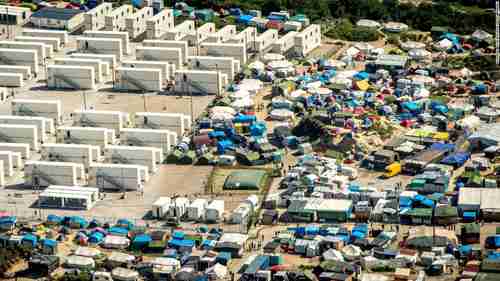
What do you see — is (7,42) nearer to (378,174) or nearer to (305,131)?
(305,131)

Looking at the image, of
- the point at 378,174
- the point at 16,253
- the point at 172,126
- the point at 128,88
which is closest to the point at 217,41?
the point at 128,88

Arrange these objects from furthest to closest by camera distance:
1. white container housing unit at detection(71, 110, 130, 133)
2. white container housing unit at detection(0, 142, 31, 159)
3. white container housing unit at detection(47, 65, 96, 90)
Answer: white container housing unit at detection(47, 65, 96, 90)
white container housing unit at detection(71, 110, 130, 133)
white container housing unit at detection(0, 142, 31, 159)

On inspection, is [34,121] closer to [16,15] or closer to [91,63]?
[91,63]

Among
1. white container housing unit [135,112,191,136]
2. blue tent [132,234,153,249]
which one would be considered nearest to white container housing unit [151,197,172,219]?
blue tent [132,234,153,249]

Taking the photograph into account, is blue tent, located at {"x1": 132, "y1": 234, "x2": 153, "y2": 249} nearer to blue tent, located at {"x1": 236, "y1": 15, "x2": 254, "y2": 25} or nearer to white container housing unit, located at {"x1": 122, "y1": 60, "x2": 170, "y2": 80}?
white container housing unit, located at {"x1": 122, "y1": 60, "x2": 170, "y2": 80}

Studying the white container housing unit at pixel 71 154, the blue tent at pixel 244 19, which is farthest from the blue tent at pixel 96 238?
the blue tent at pixel 244 19

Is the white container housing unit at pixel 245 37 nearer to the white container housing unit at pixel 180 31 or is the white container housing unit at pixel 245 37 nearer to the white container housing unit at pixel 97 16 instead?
the white container housing unit at pixel 180 31
